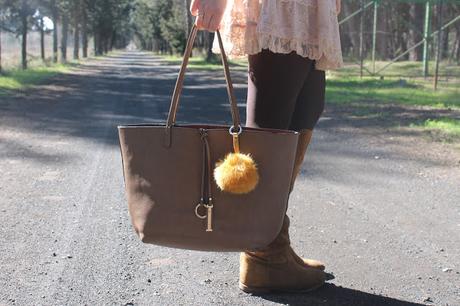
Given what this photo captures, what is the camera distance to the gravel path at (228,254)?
2896mm

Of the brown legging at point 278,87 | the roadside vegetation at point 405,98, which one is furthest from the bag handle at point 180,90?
the roadside vegetation at point 405,98

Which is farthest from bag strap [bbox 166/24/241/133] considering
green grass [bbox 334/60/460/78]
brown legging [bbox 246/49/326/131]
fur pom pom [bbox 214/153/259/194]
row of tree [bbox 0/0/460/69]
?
green grass [bbox 334/60/460/78]

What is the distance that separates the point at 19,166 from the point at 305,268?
13.6 feet

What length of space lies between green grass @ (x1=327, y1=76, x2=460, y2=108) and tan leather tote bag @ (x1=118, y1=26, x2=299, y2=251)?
10247 millimetres

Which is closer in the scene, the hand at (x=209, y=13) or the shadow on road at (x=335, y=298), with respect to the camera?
the hand at (x=209, y=13)

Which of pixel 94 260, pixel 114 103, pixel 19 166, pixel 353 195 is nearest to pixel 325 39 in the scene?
pixel 94 260

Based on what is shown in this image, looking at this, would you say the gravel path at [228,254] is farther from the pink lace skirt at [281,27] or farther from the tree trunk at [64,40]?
the tree trunk at [64,40]

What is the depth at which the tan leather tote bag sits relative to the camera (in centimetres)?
226

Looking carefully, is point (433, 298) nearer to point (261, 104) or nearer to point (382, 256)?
point (382, 256)

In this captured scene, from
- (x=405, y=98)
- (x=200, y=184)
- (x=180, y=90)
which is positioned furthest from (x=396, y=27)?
(x=200, y=184)

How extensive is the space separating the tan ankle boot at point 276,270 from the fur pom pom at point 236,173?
610 millimetres

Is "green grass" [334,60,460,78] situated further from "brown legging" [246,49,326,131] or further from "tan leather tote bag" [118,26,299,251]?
"tan leather tote bag" [118,26,299,251]

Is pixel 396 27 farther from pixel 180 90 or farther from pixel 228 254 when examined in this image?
pixel 180 90

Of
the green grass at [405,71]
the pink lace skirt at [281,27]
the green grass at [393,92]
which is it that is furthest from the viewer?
the green grass at [405,71]
